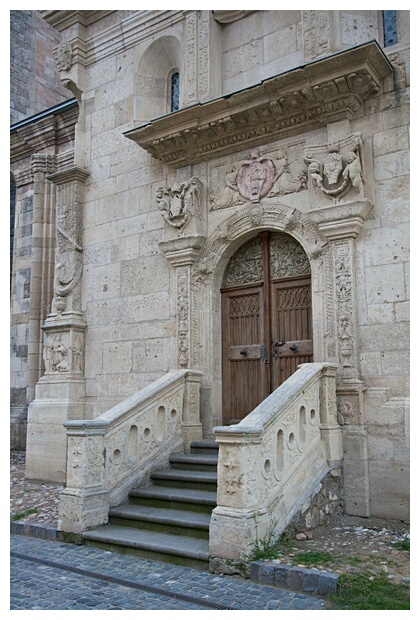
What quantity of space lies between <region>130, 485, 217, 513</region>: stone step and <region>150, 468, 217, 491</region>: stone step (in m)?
0.06

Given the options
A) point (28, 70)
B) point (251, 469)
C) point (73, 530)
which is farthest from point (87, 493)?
point (28, 70)

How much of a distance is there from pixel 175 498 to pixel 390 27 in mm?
5820

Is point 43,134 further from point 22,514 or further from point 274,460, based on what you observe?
point 274,460

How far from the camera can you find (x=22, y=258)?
12.5m

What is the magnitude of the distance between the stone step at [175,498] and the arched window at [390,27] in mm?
5434

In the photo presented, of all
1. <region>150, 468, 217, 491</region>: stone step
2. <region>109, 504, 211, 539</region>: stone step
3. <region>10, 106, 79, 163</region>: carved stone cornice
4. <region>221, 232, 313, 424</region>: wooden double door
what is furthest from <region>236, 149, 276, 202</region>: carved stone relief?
<region>10, 106, 79, 163</region>: carved stone cornice

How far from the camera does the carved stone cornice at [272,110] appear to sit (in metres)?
6.63

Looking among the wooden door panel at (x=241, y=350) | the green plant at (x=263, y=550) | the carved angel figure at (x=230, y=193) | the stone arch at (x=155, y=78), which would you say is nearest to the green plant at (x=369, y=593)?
the green plant at (x=263, y=550)

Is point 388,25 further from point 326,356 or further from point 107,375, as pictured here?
point 107,375

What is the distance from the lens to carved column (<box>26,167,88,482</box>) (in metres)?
9.05

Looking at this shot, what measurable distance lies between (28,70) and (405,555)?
A: 14811 millimetres

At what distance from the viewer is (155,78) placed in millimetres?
9438

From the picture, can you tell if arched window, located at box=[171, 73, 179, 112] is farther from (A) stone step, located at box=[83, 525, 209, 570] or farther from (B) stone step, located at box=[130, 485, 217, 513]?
(A) stone step, located at box=[83, 525, 209, 570]

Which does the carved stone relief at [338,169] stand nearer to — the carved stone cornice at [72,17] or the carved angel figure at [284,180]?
the carved angel figure at [284,180]
